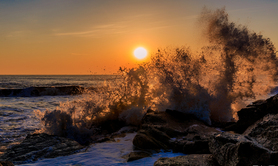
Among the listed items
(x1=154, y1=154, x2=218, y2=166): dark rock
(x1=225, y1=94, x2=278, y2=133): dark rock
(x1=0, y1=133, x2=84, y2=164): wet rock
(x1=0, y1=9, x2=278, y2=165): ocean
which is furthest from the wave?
(x1=154, y1=154, x2=218, y2=166): dark rock

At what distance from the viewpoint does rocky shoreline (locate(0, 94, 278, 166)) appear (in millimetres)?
2520

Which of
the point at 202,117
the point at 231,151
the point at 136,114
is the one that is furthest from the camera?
the point at 136,114

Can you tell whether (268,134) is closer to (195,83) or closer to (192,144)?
(192,144)

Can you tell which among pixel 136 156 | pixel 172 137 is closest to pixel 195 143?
pixel 172 137

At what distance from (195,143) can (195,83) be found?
4.12 meters

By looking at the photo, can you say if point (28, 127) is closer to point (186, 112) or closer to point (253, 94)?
point (186, 112)

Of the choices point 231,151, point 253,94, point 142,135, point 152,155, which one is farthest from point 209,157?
point 253,94

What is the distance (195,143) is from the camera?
13.6 ft

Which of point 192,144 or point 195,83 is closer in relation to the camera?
point 192,144

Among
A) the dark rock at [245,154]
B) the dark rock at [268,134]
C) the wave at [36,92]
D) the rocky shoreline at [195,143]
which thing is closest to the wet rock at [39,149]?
the rocky shoreline at [195,143]

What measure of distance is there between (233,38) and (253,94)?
2505mm

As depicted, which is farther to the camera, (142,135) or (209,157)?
(142,135)

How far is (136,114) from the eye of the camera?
7.82 meters

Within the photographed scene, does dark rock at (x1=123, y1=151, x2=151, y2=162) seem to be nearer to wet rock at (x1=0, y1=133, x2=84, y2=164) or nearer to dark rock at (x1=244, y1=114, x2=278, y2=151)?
wet rock at (x1=0, y1=133, x2=84, y2=164)
